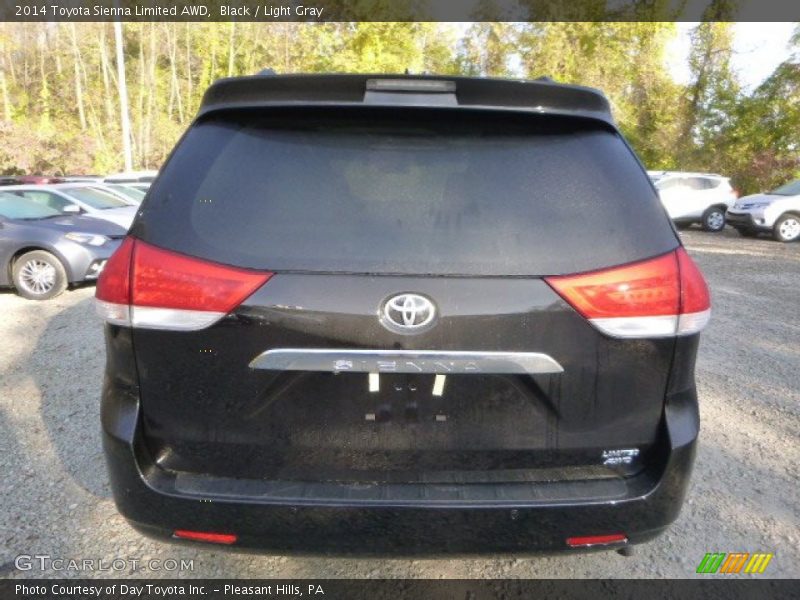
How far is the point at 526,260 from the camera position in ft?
5.17

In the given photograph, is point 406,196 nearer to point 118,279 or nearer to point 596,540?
point 118,279

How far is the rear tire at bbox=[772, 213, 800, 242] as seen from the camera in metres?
14.4

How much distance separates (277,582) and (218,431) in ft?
3.19

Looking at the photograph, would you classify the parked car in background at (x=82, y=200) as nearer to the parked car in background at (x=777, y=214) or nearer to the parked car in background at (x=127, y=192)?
the parked car in background at (x=127, y=192)

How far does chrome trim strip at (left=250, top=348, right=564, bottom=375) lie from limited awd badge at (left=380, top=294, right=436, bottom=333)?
7 centimetres

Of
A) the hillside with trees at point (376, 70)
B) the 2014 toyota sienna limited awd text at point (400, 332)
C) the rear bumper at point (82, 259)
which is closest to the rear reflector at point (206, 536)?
the 2014 toyota sienna limited awd text at point (400, 332)

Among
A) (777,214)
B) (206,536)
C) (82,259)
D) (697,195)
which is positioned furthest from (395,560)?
(697,195)

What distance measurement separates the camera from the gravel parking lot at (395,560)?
2312mm

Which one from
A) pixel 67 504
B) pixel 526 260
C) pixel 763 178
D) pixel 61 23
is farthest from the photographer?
pixel 61 23

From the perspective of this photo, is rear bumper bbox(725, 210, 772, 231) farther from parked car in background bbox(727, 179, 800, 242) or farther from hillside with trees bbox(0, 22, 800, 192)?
hillside with trees bbox(0, 22, 800, 192)

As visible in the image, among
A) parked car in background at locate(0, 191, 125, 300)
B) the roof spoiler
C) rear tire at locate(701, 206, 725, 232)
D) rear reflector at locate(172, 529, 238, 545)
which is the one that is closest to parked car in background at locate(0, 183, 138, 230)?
parked car in background at locate(0, 191, 125, 300)

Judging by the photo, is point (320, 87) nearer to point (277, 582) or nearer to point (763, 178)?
point (277, 582)

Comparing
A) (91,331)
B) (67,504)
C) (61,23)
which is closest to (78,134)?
(61,23)

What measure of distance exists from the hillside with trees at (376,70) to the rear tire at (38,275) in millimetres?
12841
